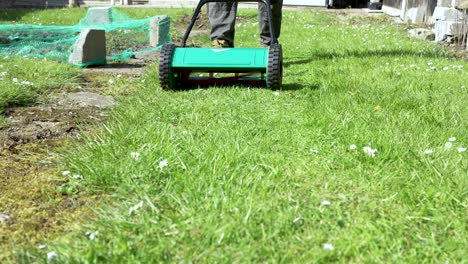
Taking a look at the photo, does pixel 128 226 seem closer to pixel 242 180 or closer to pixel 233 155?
pixel 242 180

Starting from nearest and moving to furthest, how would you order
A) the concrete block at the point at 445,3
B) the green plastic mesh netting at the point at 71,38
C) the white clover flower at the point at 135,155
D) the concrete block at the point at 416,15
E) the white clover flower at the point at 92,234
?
the white clover flower at the point at 92,234 < the white clover flower at the point at 135,155 < the green plastic mesh netting at the point at 71,38 < the concrete block at the point at 445,3 < the concrete block at the point at 416,15

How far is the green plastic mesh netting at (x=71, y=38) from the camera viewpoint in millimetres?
6453

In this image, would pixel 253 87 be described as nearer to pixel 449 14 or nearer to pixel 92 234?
pixel 92 234

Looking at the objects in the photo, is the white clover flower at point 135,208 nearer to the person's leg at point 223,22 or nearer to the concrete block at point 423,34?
the person's leg at point 223,22

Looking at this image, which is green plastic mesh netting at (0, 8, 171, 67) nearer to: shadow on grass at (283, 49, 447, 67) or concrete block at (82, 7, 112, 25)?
concrete block at (82, 7, 112, 25)

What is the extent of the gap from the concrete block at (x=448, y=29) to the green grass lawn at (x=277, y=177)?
3.32 m

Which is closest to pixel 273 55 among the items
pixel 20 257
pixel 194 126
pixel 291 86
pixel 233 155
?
pixel 291 86

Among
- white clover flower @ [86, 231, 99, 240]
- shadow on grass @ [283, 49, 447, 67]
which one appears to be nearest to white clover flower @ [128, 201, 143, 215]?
white clover flower @ [86, 231, 99, 240]

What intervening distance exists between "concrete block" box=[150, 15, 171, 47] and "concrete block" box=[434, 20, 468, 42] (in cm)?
348

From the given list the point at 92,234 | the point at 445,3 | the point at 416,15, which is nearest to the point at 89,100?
the point at 92,234

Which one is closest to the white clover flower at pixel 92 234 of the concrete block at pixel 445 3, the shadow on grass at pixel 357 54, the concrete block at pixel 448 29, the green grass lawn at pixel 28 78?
the green grass lawn at pixel 28 78

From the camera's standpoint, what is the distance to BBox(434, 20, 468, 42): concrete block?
7.03 metres

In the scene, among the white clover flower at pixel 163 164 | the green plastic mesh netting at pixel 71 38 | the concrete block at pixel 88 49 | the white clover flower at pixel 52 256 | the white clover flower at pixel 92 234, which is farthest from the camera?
the green plastic mesh netting at pixel 71 38

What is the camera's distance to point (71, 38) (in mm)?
6902
